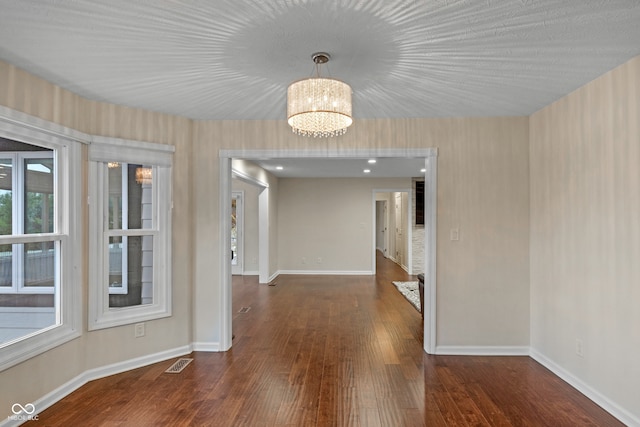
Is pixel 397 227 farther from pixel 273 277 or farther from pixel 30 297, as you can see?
pixel 30 297

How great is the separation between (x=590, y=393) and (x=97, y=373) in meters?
3.98

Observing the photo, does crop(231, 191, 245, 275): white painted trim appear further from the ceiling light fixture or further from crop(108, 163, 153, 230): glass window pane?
the ceiling light fixture

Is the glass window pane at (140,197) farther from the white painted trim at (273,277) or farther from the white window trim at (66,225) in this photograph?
the white painted trim at (273,277)

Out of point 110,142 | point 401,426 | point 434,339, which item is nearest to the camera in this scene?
point 401,426

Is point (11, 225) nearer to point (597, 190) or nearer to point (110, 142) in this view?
point (110, 142)

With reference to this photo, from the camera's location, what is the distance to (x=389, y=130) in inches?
148

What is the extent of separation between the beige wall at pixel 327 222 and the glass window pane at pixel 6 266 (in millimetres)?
6459

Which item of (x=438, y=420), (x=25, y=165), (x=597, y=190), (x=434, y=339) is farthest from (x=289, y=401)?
(x=597, y=190)

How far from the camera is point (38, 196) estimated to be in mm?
2766

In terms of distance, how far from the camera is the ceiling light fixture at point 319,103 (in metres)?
2.23

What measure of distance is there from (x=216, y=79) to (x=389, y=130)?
5.93ft

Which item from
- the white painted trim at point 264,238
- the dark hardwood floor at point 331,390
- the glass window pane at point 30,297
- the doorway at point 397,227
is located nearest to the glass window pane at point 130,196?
the glass window pane at point 30,297

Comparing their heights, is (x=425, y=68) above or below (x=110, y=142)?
above

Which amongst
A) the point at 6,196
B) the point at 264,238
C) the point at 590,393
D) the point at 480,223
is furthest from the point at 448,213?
the point at 264,238
